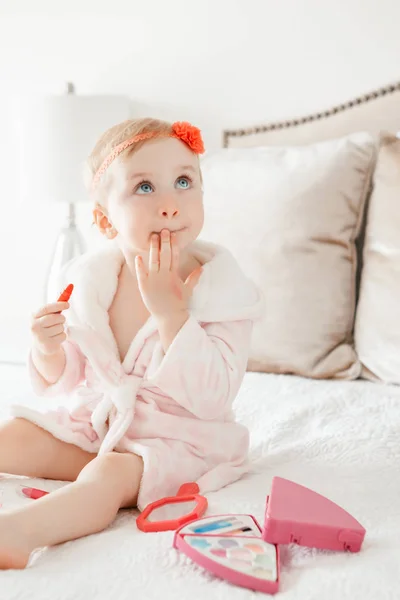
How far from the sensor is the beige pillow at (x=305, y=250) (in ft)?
5.33

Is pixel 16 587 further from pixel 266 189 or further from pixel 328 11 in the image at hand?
pixel 328 11

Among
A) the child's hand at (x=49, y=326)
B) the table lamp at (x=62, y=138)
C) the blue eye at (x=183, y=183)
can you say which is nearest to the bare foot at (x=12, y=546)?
the child's hand at (x=49, y=326)

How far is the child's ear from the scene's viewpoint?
111 centimetres

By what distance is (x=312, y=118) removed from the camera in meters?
1.98

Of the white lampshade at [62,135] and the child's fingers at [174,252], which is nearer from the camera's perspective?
the child's fingers at [174,252]

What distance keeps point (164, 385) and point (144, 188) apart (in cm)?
28

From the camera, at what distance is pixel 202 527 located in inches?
31.4

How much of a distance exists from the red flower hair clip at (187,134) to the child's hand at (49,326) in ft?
0.97

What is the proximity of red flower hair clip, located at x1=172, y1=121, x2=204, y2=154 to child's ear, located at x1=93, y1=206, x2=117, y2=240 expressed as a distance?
17 centimetres

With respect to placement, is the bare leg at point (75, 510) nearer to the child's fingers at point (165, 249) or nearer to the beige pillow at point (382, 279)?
the child's fingers at point (165, 249)

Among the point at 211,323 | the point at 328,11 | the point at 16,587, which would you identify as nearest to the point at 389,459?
the point at 211,323

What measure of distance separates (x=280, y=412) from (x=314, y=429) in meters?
0.10

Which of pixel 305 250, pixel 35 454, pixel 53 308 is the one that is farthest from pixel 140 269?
pixel 305 250

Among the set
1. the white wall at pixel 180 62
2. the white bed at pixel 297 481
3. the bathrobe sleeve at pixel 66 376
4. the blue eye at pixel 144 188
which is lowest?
the white bed at pixel 297 481
